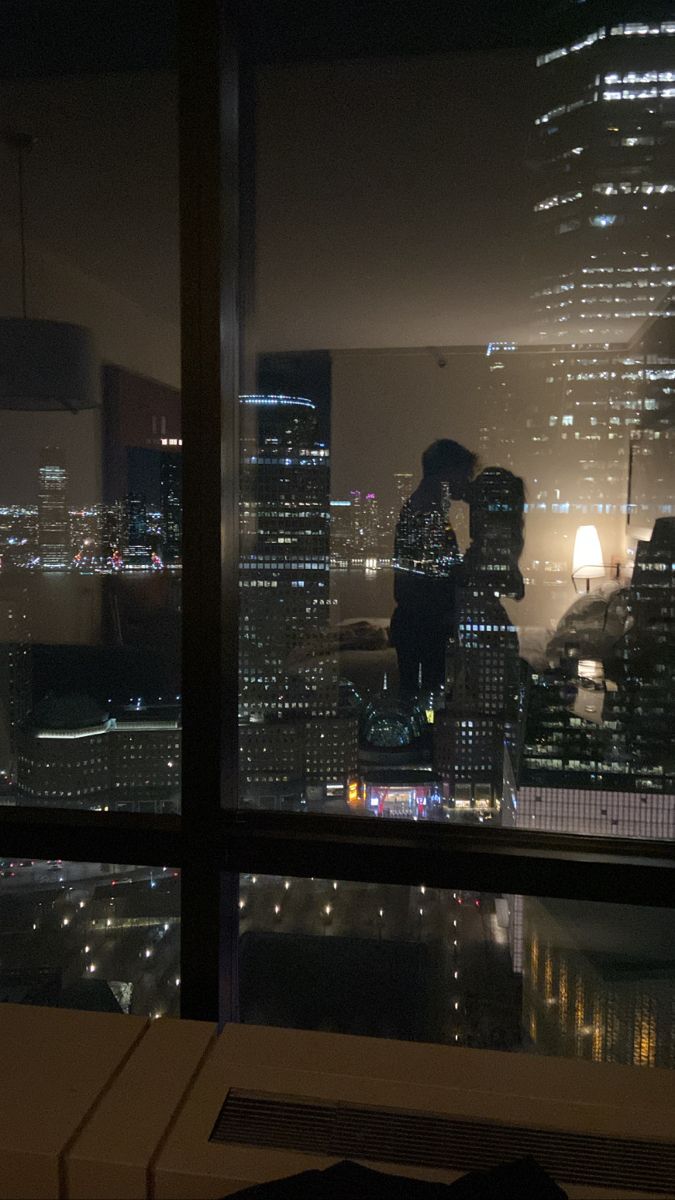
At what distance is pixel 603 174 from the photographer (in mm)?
1921

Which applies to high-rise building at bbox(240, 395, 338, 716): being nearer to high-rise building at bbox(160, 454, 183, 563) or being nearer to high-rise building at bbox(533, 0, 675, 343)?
high-rise building at bbox(160, 454, 183, 563)

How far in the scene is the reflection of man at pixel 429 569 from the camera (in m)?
1.98

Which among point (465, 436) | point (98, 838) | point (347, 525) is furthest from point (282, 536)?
point (98, 838)

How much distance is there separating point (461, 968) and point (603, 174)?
205 centimetres

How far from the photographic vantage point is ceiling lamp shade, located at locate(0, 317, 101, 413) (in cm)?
215

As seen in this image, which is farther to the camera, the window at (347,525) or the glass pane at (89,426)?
the glass pane at (89,426)

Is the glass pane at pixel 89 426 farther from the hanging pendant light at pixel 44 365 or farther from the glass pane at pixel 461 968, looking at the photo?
the glass pane at pixel 461 968

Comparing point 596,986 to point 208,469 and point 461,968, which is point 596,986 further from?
point 208,469

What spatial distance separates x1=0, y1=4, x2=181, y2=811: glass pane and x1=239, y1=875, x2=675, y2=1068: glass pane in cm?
52

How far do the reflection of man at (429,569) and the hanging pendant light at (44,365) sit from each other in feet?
3.05

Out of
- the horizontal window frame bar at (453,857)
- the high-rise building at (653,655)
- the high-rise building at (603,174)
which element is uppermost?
the high-rise building at (603,174)

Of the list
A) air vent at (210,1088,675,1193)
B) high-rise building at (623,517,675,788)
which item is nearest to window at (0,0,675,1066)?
high-rise building at (623,517,675,788)

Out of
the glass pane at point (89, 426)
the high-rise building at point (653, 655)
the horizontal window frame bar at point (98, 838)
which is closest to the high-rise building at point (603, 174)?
the high-rise building at point (653, 655)

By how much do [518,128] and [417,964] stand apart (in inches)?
84.6
